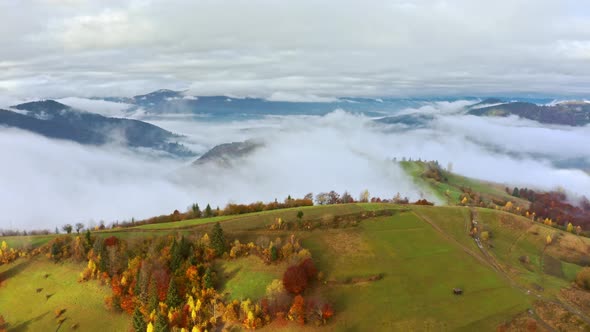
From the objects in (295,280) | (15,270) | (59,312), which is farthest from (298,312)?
(15,270)

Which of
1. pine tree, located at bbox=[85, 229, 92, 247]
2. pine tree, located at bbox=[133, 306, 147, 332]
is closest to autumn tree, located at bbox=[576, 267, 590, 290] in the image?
pine tree, located at bbox=[133, 306, 147, 332]

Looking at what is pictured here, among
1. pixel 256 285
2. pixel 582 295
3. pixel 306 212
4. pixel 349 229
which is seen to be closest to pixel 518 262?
pixel 582 295

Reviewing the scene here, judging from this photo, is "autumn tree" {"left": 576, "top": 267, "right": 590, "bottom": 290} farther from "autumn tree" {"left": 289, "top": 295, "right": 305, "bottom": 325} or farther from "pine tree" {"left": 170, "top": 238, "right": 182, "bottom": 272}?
"pine tree" {"left": 170, "top": 238, "right": 182, "bottom": 272}

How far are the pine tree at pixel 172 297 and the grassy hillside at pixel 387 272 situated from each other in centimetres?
1320

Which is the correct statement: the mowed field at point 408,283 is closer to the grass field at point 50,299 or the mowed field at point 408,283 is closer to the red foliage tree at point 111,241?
the grass field at point 50,299

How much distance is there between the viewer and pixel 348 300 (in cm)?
11162

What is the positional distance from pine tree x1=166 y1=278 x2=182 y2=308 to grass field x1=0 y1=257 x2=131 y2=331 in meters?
14.2

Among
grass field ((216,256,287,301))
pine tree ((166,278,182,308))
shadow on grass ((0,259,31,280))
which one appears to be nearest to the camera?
pine tree ((166,278,182,308))

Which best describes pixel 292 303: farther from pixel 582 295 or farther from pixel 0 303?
pixel 0 303

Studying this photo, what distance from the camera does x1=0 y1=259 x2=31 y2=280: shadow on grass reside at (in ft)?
461

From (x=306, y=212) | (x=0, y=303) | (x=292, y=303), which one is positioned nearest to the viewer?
(x=292, y=303)

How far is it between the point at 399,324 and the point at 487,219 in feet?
289

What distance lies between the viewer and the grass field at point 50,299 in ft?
385

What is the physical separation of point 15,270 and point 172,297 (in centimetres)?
6982
